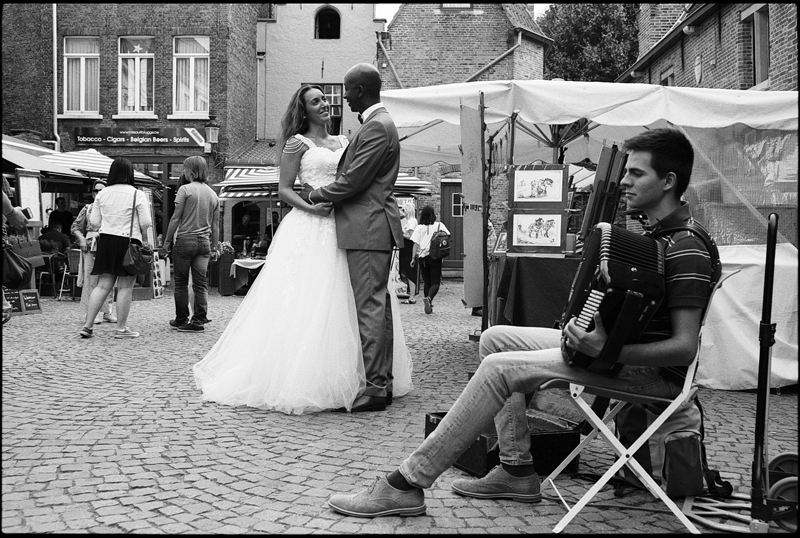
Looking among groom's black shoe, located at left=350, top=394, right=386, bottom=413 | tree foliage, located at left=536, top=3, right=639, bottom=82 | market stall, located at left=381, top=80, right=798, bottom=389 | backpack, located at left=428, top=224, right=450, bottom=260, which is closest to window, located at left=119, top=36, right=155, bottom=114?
backpack, located at left=428, top=224, right=450, bottom=260

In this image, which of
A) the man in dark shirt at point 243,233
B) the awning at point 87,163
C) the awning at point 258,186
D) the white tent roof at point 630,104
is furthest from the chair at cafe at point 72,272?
the white tent roof at point 630,104

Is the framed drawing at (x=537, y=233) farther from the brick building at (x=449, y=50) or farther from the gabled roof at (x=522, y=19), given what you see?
the gabled roof at (x=522, y=19)

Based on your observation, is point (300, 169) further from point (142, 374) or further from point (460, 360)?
point (460, 360)

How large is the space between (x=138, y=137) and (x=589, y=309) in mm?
23301

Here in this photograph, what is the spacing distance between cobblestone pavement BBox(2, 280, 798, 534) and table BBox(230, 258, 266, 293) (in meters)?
9.52

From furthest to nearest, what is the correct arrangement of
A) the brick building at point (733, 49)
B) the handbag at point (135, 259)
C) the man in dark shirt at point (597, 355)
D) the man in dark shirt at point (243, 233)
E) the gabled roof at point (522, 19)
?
the gabled roof at point (522, 19)
the man in dark shirt at point (243, 233)
the brick building at point (733, 49)
the handbag at point (135, 259)
the man in dark shirt at point (597, 355)

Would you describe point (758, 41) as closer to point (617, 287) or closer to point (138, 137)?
point (617, 287)

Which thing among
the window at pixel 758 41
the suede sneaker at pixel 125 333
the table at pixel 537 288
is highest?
the window at pixel 758 41

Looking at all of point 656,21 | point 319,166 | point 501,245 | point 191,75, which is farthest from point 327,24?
point 319,166

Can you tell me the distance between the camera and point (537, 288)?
6156mm

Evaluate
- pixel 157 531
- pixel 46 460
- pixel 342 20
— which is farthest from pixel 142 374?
pixel 342 20

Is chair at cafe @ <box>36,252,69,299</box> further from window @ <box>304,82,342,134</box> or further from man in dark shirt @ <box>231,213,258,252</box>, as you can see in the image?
window @ <box>304,82,342,134</box>

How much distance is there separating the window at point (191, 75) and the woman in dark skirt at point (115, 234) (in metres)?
16.0

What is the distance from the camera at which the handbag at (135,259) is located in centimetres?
827
